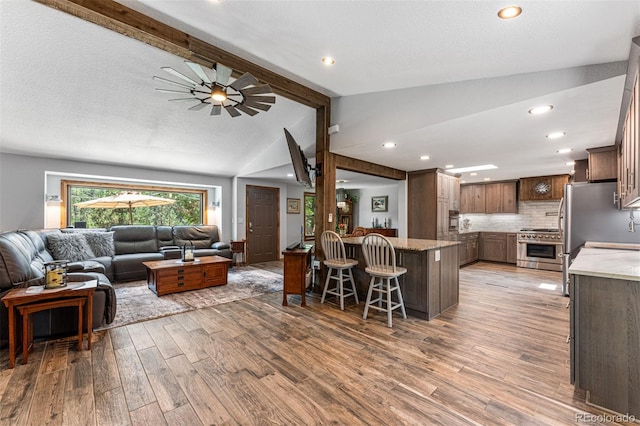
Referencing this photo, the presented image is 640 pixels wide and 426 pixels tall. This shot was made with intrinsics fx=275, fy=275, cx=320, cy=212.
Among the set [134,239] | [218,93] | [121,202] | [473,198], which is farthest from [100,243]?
[473,198]

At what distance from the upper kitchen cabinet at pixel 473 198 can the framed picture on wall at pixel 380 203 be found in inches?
85.6

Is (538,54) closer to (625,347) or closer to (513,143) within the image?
(513,143)

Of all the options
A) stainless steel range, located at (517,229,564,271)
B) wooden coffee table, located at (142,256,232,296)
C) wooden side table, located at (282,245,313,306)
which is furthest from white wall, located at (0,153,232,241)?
stainless steel range, located at (517,229,564,271)

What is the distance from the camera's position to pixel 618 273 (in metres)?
1.73

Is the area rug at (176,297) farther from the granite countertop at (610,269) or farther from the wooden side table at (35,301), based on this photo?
the granite countertop at (610,269)

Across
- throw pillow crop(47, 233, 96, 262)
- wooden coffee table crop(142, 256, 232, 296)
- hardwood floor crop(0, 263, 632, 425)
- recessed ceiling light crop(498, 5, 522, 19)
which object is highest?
recessed ceiling light crop(498, 5, 522, 19)

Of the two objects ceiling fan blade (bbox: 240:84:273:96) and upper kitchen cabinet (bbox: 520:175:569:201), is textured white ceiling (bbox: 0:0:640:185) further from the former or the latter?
upper kitchen cabinet (bbox: 520:175:569:201)

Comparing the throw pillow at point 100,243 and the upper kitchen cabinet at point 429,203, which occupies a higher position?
the upper kitchen cabinet at point 429,203

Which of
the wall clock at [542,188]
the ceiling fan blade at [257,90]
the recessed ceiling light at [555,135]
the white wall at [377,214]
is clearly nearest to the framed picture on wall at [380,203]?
the white wall at [377,214]

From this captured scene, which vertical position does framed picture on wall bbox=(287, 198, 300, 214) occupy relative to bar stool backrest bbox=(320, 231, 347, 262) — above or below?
above

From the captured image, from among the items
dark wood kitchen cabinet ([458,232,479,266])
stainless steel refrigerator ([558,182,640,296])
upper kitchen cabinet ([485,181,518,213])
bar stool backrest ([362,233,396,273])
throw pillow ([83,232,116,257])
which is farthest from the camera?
upper kitchen cabinet ([485,181,518,213])

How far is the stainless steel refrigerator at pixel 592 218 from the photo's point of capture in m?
3.58

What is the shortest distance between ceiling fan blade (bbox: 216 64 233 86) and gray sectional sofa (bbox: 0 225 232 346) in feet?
8.32

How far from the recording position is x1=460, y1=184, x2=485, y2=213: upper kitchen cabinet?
7562 millimetres
